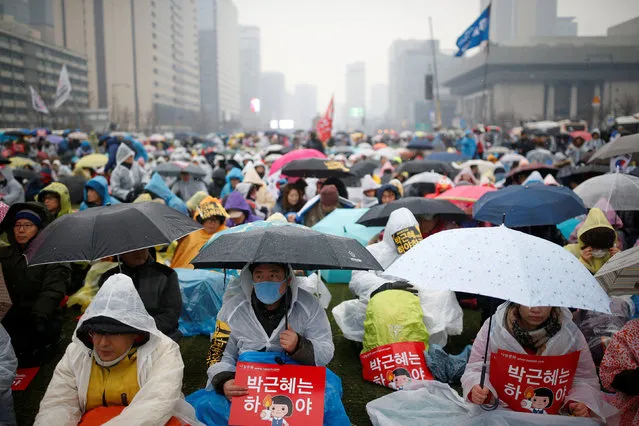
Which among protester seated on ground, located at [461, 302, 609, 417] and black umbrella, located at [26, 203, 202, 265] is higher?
black umbrella, located at [26, 203, 202, 265]

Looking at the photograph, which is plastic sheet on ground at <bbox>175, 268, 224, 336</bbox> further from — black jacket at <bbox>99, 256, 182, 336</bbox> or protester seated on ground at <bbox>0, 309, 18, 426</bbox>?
protester seated on ground at <bbox>0, 309, 18, 426</bbox>

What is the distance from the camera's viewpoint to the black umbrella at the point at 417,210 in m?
6.26

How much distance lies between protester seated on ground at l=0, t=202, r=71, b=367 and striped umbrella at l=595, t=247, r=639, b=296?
4.24m

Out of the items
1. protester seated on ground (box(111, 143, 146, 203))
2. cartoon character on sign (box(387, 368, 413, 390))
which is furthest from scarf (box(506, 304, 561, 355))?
protester seated on ground (box(111, 143, 146, 203))

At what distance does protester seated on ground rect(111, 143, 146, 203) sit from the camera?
9.60m

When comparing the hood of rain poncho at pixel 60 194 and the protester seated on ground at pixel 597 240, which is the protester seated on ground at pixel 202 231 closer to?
the hood of rain poncho at pixel 60 194

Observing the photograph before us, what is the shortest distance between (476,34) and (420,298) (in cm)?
1577

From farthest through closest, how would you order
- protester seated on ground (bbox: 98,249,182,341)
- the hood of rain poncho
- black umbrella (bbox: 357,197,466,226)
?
the hood of rain poncho → black umbrella (bbox: 357,197,466,226) → protester seated on ground (bbox: 98,249,182,341)

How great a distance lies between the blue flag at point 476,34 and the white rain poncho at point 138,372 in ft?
56.6

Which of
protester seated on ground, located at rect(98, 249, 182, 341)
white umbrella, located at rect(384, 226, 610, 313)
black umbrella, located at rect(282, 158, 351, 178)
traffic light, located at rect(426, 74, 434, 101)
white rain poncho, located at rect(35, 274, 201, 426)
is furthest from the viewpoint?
traffic light, located at rect(426, 74, 434, 101)

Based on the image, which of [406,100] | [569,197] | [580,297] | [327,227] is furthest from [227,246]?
[406,100]

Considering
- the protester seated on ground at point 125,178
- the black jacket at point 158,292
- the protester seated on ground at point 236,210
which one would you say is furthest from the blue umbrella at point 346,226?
the black jacket at point 158,292

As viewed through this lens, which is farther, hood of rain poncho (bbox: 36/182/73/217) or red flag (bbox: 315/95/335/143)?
red flag (bbox: 315/95/335/143)

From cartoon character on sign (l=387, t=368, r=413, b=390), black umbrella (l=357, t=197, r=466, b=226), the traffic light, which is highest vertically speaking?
the traffic light
